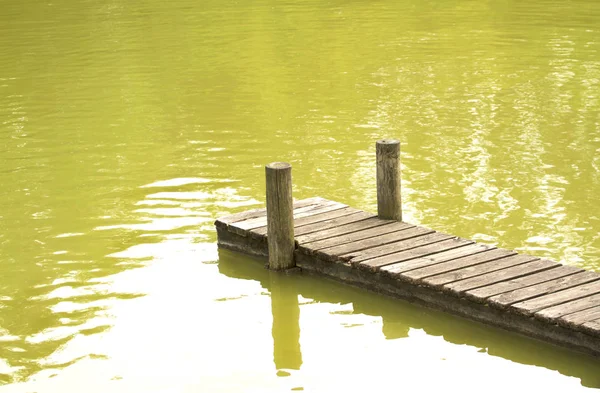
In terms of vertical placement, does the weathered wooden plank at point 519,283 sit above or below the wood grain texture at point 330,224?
below

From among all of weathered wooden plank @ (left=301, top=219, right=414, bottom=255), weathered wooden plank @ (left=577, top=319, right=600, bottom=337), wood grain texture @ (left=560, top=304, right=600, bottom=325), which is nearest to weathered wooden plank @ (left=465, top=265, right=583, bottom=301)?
wood grain texture @ (left=560, top=304, right=600, bottom=325)

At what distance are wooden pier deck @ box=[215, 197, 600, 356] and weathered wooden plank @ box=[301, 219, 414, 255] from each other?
1 cm

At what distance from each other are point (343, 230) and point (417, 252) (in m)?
1.01

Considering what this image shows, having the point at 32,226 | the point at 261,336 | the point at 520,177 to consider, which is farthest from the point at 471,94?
the point at 261,336

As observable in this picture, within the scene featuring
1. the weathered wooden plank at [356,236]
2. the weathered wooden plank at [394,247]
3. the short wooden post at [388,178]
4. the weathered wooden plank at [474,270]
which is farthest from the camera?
the short wooden post at [388,178]

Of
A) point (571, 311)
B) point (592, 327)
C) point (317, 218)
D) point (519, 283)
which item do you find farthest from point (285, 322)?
point (592, 327)

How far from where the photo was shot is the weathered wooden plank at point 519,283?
9117mm

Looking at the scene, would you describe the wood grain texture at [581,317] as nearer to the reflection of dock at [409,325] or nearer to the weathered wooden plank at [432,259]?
the reflection of dock at [409,325]

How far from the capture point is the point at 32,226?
12.5 meters

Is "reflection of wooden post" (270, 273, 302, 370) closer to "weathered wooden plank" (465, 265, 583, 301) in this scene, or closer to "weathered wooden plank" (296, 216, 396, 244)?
"weathered wooden plank" (296, 216, 396, 244)

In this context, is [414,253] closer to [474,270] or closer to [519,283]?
[474,270]

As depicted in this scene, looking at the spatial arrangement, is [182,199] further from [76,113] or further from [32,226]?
[76,113]

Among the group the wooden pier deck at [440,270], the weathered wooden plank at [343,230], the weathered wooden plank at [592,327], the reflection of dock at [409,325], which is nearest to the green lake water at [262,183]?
the reflection of dock at [409,325]

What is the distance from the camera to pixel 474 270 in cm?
963
